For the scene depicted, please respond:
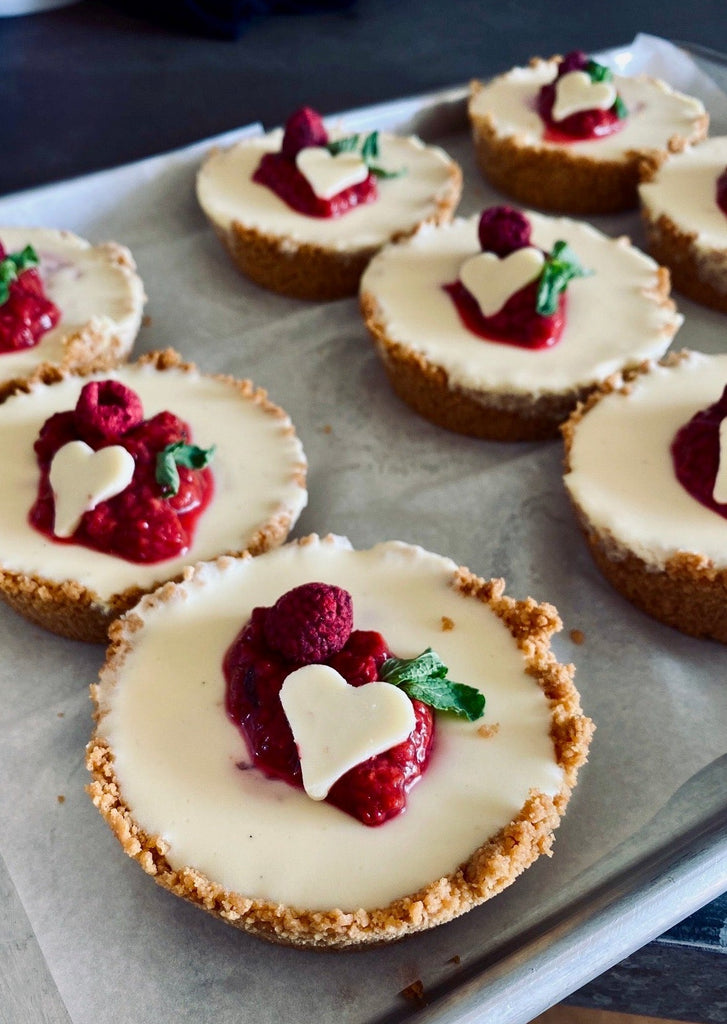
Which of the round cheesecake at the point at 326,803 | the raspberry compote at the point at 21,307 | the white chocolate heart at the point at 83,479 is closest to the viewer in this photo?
the round cheesecake at the point at 326,803

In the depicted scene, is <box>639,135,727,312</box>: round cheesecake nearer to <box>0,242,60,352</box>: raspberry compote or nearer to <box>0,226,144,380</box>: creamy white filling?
<box>0,226,144,380</box>: creamy white filling

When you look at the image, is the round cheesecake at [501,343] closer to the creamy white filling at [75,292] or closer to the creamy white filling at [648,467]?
the creamy white filling at [648,467]

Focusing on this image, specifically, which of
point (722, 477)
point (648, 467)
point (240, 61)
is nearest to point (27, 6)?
point (240, 61)

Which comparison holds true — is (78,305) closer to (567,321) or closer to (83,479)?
(83,479)

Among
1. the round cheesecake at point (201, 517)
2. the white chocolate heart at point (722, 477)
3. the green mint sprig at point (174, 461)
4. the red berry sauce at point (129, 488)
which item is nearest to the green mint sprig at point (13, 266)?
the round cheesecake at point (201, 517)

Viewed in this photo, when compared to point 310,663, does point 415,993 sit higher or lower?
lower

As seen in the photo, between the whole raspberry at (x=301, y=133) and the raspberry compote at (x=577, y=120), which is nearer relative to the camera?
the whole raspberry at (x=301, y=133)

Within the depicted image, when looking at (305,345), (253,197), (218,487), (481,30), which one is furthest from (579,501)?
(481,30)
